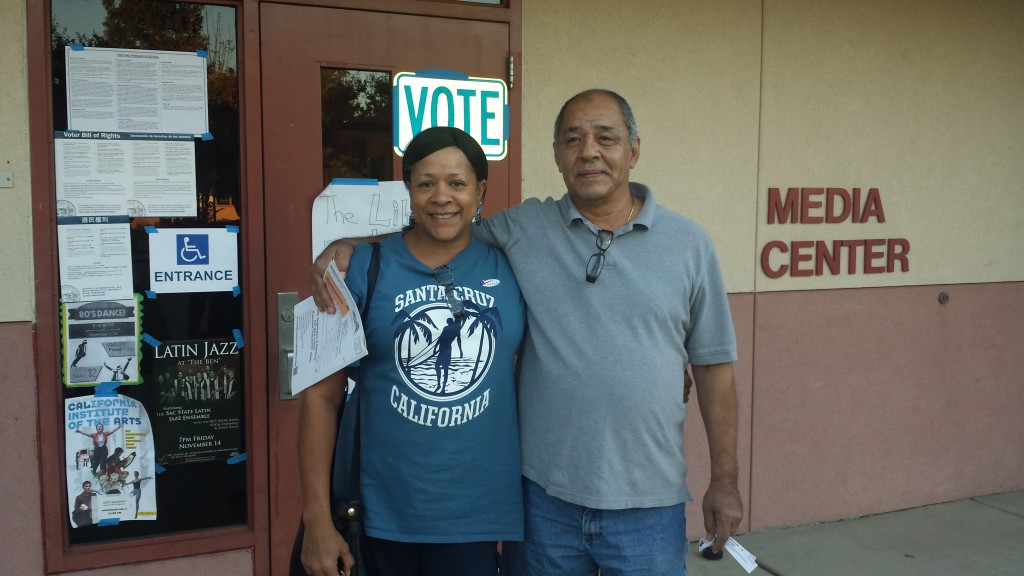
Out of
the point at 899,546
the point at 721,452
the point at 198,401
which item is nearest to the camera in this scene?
the point at 721,452

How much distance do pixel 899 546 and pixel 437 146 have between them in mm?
3449

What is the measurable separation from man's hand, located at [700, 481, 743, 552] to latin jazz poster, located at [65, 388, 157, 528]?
2187 mm

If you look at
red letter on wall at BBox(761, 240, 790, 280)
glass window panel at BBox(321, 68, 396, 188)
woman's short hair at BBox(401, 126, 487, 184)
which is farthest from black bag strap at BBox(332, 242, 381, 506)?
red letter on wall at BBox(761, 240, 790, 280)

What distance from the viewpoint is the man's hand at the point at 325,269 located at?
81.1 inches

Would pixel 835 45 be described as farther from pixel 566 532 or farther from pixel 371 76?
pixel 566 532

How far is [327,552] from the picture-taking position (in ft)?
6.59

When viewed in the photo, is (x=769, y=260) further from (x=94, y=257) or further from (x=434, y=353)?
(x=94, y=257)

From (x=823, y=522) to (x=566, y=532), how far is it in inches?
111

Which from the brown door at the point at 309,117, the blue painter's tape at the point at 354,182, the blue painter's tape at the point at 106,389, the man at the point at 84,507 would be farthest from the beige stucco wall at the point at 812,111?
the man at the point at 84,507

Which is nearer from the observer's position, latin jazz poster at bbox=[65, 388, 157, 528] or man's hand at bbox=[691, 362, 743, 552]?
man's hand at bbox=[691, 362, 743, 552]

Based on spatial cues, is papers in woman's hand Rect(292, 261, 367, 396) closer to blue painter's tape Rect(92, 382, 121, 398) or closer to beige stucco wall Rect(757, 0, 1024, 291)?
blue painter's tape Rect(92, 382, 121, 398)

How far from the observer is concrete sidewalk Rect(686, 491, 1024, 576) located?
3904 mm

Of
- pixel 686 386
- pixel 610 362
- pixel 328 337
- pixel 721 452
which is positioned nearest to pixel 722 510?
pixel 721 452

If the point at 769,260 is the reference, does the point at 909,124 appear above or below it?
above
